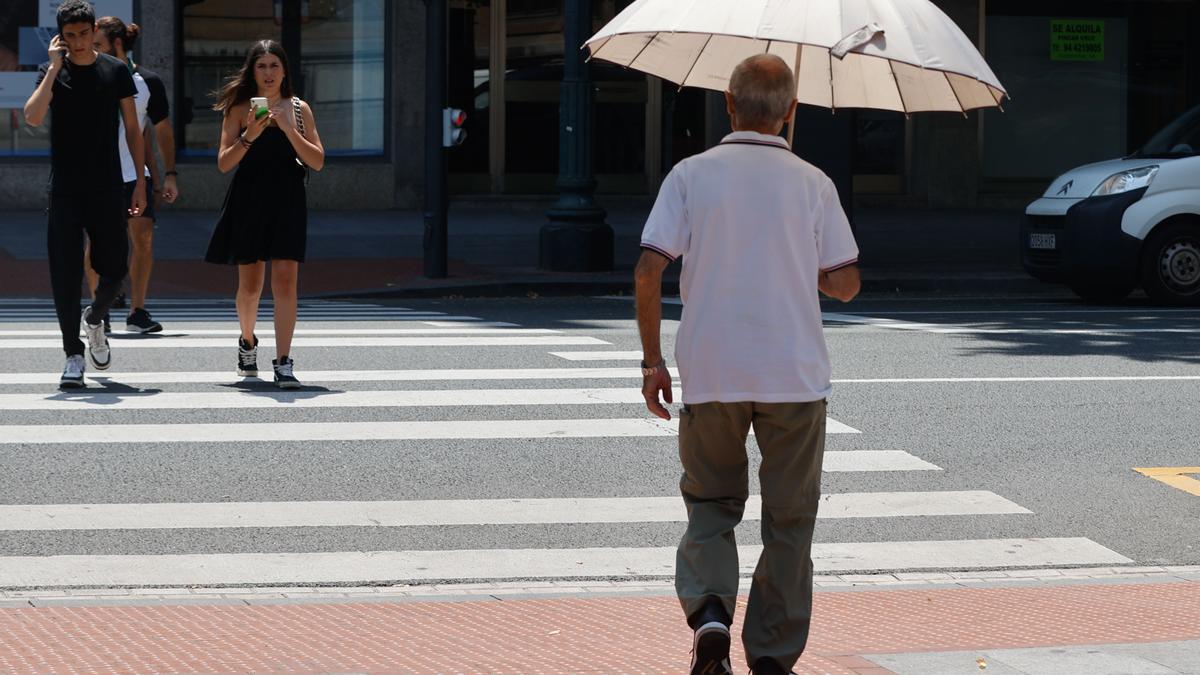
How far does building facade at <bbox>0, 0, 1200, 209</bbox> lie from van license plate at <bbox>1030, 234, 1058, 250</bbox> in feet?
21.2

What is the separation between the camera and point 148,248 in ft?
39.5

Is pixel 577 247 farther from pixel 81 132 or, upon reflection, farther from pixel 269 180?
pixel 81 132

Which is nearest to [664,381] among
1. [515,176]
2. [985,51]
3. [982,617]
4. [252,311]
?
[982,617]

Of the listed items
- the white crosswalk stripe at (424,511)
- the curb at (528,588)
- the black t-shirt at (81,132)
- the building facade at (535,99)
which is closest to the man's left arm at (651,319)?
the curb at (528,588)

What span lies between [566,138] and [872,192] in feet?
29.9

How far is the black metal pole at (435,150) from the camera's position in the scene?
53.1 ft

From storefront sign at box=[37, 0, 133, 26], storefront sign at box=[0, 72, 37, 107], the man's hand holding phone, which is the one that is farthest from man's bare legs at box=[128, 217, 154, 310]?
storefront sign at box=[0, 72, 37, 107]

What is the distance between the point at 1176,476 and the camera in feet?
26.3

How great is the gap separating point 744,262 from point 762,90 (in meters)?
0.46

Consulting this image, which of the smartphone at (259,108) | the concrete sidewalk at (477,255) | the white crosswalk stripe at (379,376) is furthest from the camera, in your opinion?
the concrete sidewalk at (477,255)

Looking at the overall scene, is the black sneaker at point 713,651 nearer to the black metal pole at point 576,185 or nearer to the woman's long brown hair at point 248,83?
the woman's long brown hair at point 248,83

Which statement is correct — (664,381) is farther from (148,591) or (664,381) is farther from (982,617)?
(148,591)

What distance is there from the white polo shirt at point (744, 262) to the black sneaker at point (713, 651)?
1.96 ft

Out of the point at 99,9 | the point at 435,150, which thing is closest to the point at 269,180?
the point at 435,150
